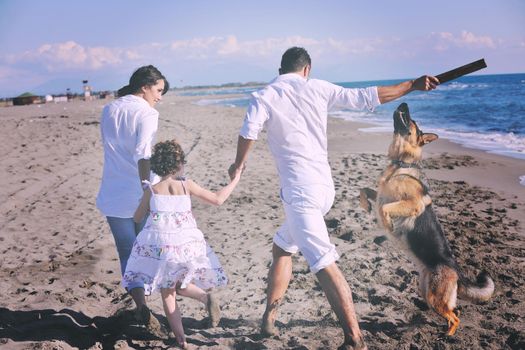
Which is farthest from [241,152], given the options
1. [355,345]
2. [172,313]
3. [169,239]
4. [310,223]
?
[355,345]

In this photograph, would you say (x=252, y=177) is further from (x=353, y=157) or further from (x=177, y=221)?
(x=177, y=221)

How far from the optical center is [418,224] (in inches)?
150

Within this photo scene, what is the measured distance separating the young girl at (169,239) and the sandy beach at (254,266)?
0.58 metres

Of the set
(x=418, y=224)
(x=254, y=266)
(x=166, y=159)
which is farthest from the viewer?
(x=254, y=266)

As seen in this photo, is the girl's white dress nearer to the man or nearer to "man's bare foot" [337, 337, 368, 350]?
the man

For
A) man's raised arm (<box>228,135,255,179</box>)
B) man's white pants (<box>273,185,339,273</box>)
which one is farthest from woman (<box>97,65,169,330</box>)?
man's white pants (<box>273,185,339,273</box>)

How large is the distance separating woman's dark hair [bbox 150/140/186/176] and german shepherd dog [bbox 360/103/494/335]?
1.98m

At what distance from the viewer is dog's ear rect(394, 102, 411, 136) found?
13.6 ft

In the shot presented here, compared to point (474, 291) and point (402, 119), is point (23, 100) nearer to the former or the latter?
point (402, 119)

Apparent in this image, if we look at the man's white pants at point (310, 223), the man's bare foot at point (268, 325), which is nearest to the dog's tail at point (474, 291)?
the man's white pants at point (310, 223)

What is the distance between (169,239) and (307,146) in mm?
1276

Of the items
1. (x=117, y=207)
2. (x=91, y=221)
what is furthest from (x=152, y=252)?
(x=91, y=221)

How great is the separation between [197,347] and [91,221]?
396 cm

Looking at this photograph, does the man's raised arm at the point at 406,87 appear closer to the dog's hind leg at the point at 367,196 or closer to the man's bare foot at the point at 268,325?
the dog's hind leg at the point at 367,196
